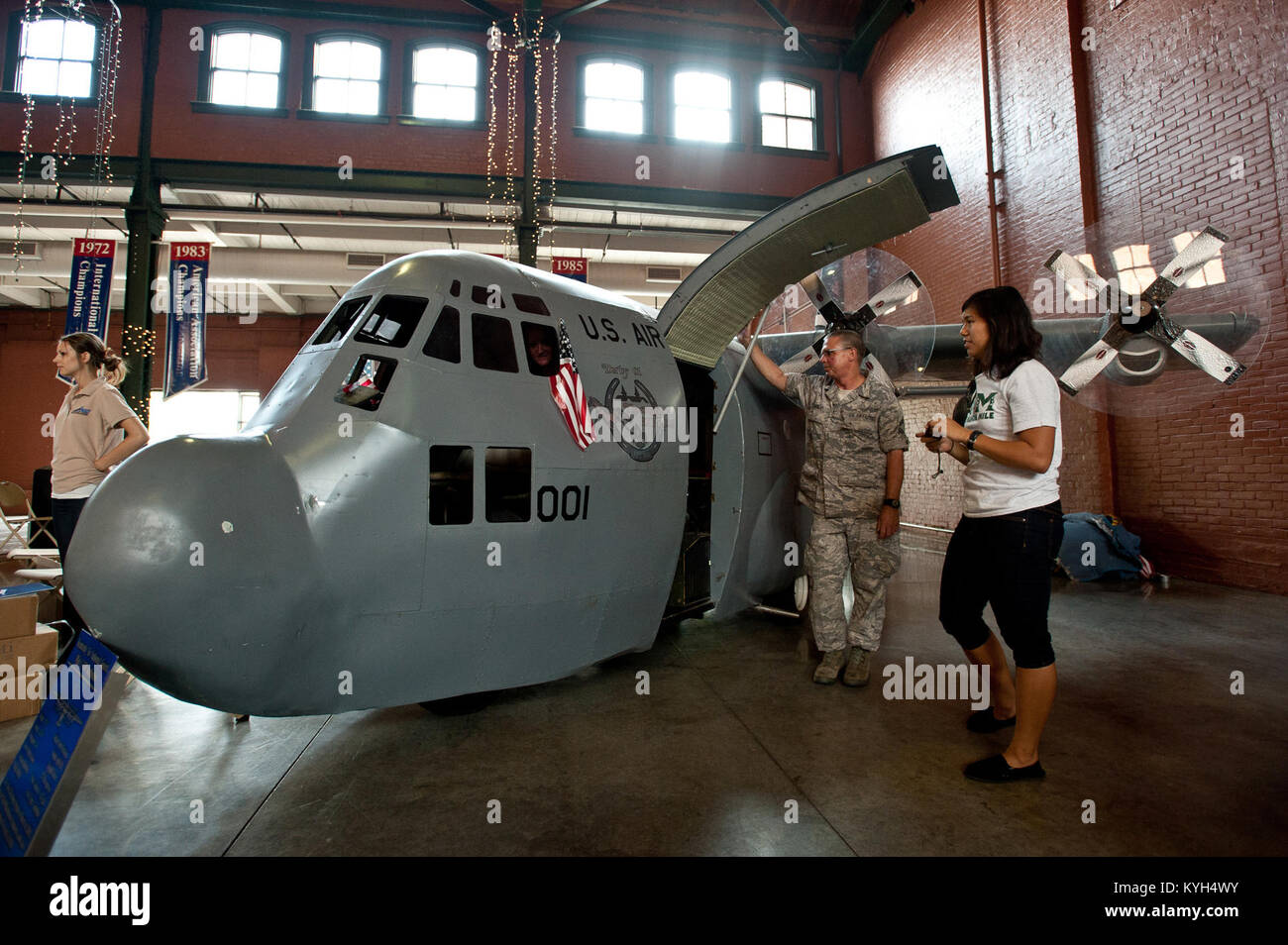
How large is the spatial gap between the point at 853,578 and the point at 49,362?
2641cm

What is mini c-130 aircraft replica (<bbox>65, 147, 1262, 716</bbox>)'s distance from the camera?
2225 mm

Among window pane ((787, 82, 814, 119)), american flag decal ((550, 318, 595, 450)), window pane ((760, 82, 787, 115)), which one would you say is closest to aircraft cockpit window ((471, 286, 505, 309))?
american flag decal ((550, 318, 595, 450))

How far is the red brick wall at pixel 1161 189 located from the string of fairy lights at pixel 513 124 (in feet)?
26.7

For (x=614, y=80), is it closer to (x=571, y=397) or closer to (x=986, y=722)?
(x=571, y=397)

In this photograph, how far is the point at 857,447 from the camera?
4.26 m

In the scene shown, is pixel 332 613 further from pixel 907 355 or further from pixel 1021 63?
pixel 1021 63

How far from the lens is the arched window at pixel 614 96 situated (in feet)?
43.3

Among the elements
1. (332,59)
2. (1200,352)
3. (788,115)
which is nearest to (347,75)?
(332,59)

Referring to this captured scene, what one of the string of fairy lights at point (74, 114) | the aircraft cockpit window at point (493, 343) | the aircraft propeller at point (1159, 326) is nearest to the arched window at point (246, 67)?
the string of fairy lights at point (74, 114)

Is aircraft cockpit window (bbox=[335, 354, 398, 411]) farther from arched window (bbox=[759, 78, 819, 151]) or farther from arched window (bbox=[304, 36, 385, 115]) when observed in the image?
arched window (bbox=[759, 78, 819, 151])

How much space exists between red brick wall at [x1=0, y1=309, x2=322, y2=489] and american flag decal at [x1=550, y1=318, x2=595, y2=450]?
21.7 meters

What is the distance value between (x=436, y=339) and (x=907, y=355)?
17.2 ft

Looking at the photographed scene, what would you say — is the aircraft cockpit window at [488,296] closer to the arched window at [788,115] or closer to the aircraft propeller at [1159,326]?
the aircraft propeller at [1159,326]
